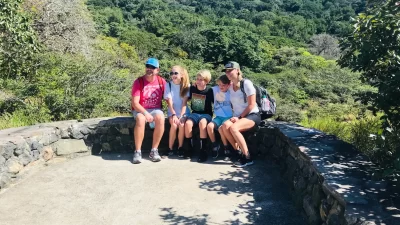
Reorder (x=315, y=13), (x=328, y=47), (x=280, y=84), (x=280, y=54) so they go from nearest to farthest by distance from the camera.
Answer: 1. (x=280, y=84)
2. (x=280, y=54)
3. (x=328, y=47)
4. (x=315, y=13)

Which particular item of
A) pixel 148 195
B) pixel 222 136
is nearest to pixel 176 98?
pixel 222 136

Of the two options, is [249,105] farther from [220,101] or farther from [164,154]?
[164,154]

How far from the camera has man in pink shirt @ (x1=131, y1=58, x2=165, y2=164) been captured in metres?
4.68

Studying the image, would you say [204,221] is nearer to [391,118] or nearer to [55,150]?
[391,118]

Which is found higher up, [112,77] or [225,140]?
[112,77]

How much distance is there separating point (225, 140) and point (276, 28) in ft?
194

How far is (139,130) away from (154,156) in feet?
1.16

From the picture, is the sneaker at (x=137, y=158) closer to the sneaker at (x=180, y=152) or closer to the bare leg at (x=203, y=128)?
the sneaker at (x=180, y=152)

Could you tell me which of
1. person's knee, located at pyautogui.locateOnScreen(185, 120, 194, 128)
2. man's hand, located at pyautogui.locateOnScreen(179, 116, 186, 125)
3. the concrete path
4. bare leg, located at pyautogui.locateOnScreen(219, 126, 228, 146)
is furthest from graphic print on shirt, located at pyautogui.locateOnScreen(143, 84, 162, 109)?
bare leg, located at pyautogui.locateOnScreen(219, 126, 228, 146)

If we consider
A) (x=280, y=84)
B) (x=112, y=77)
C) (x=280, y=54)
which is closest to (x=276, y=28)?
(x=280, y=54)

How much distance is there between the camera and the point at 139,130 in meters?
4.68

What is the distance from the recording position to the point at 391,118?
10.2 ft

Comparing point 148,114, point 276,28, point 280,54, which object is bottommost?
point 148,114

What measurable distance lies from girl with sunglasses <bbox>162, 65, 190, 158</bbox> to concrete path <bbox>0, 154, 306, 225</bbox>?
0.30 m
